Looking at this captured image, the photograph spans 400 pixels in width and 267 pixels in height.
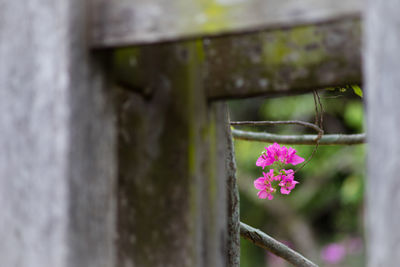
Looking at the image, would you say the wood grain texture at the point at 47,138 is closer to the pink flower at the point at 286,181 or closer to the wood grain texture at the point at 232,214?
the wood grain texture at the point at 232,214

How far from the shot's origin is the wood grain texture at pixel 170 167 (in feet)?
4.03

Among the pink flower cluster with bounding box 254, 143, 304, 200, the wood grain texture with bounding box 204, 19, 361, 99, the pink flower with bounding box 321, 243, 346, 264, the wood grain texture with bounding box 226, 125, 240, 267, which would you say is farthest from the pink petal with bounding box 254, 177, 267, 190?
the pink flower with bounding box 321, 243, 346, 264

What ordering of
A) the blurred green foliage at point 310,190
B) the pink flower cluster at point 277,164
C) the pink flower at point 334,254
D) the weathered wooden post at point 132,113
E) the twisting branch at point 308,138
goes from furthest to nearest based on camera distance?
1. the pink flower at point 334,254
2. the blurred green foliage at point 310,190
3. the twisting branch at point 308,138
4. the pink flower cluster at point 277,164
5. the weathered wooden post at point 132,113

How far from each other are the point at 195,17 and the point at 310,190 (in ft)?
30.1

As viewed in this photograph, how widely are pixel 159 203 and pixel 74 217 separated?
23 centimetres

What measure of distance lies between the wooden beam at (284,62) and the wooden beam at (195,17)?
0.11 m

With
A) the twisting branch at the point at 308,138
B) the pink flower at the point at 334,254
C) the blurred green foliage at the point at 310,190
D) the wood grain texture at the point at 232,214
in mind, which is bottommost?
the pink flower at the point at 334,254

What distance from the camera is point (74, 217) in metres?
1.08

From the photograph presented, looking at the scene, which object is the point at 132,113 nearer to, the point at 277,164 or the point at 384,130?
the point at 384,130

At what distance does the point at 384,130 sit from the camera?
908mm

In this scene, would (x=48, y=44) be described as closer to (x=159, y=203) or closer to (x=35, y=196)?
(x=35, y=196)

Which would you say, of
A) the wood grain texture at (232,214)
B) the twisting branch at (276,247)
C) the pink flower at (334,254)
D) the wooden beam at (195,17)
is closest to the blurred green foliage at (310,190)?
the pink flower at (334,254)

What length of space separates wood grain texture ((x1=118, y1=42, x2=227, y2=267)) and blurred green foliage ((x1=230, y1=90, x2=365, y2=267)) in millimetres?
7185

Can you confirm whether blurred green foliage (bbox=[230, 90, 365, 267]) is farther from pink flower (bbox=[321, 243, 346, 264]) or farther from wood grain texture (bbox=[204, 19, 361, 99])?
wood grain texture (bbox=[204, 19, 361, 99])
